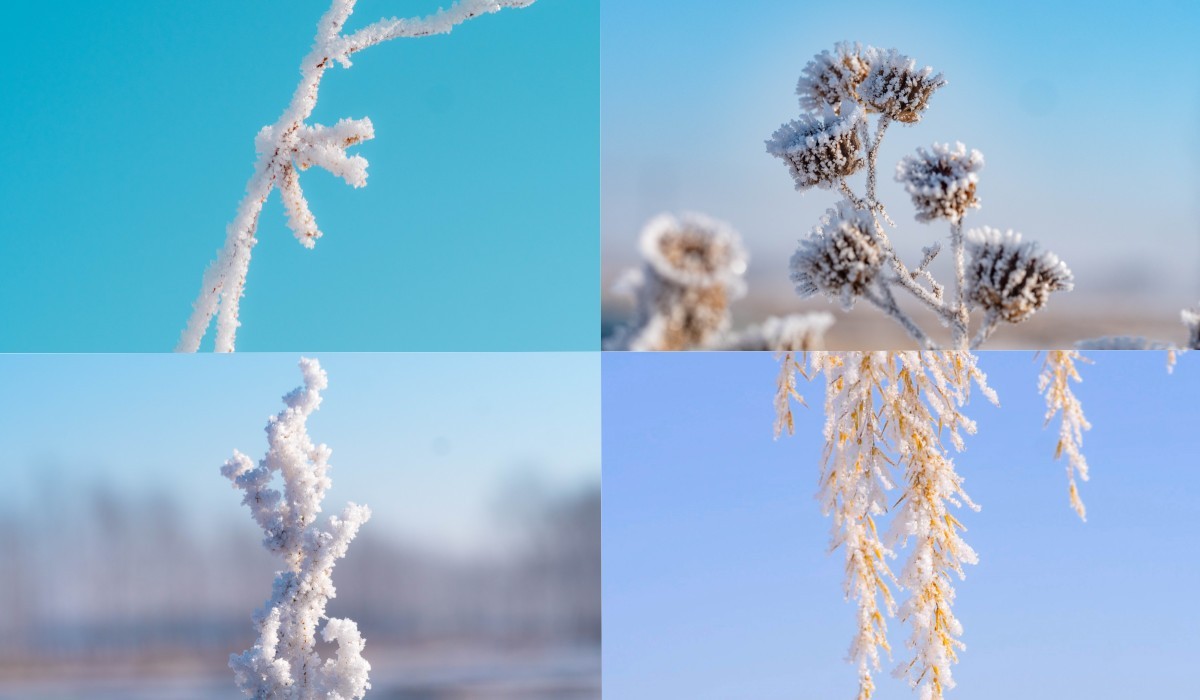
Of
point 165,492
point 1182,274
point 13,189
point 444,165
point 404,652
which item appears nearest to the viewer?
point 1182,274

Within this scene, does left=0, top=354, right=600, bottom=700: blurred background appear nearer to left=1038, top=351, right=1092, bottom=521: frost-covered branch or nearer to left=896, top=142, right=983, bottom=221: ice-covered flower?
left=1038, top=351, right=1092, bottom=521: frost-covered branch

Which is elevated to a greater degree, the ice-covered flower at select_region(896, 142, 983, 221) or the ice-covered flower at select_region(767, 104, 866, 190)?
the ice-covered flower at select_region(767, 104, 866, 190)

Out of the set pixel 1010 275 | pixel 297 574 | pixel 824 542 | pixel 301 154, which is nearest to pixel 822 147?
pixel 1010 275

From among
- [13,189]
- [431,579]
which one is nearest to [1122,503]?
[431,579]

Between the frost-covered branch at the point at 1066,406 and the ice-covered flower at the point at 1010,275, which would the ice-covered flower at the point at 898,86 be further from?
the frost-covered branch at the point at 1066,406

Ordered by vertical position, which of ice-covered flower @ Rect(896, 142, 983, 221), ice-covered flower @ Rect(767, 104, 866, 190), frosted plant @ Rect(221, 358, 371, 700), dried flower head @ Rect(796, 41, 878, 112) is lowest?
frosted plant @ Rect(221, 358, 371, 700)

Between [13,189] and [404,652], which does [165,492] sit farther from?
[13,189]

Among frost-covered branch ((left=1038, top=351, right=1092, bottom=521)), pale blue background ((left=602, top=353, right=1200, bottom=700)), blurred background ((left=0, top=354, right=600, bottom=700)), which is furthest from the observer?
pale blue background ((left=602, top=353, right=1200, bottom=700))

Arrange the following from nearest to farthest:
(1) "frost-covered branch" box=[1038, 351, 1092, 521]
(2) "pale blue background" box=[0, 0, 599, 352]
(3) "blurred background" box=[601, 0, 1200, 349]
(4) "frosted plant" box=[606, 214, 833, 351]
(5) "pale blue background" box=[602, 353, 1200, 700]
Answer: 1. (4) "frosted plant" box=[606, 214, 833, 351]
2. (1) "frost-covered branch" box=[1038, 351, 1092, 521]
3. (3) "blurred background" box=[601, 0, 1200, 349]
4. (2) "pale blue background" box=[0, 0, 599, 352]
5. (5) "pale blue background" box=[602, 353, 1200, 700]

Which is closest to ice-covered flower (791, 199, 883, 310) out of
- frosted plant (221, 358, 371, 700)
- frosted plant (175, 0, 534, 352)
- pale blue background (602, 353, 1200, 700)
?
frosted plant (175, 0, 534, 352)
